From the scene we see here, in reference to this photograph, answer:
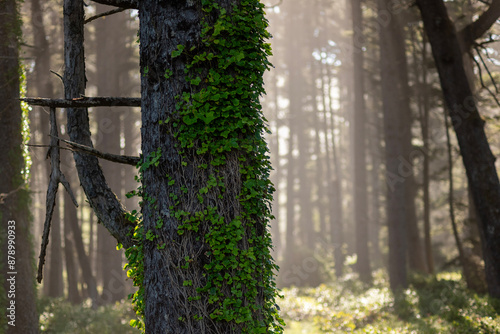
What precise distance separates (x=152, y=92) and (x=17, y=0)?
7196 millimetres

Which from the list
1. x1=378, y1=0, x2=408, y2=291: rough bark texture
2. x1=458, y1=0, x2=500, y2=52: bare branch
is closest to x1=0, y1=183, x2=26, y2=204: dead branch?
x1=458, y1=0, x2=500, y2=52: bare branch

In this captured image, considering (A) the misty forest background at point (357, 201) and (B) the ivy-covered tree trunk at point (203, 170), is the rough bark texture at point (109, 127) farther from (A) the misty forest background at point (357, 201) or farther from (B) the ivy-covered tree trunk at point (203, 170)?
(B) the ivy-covered tree trunk at point (203, 170)

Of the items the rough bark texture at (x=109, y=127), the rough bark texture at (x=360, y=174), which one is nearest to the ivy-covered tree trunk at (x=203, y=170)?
the rough bark texture at (x=109, y=127)

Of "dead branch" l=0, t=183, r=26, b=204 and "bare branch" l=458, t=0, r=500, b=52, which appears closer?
"dead branch" l=0, t=183, r=26, b=204

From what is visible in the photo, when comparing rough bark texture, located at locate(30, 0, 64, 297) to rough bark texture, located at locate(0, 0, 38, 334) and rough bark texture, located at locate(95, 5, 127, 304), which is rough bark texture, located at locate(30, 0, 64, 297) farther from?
rough bark texture, located at locate(0, 0, 38, 334)

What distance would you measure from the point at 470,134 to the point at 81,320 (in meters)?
10.9

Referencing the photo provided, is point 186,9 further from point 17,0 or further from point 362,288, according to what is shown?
point 362,288

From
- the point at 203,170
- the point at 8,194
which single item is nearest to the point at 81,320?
the point at 8,194

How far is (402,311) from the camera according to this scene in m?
12.6

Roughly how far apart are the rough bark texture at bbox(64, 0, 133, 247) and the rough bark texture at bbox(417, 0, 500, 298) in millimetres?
7220

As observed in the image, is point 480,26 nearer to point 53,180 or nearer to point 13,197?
point 53,180

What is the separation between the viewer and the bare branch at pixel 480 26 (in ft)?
30.7

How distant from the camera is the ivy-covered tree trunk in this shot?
396cm

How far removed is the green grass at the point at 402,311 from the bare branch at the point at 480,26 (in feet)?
18.6
